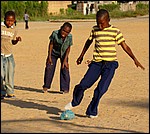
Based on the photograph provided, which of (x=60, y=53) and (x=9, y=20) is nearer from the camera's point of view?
(x=9, y=20)

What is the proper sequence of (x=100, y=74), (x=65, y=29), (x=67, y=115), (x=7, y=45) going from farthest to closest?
(x=65, y=29) < (x=7, y=45) < (x=100, y=74) < (x=67, y=115)

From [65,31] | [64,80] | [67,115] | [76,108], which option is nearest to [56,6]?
[64,80]

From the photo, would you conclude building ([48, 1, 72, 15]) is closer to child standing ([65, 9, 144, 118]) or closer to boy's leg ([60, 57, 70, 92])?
boy's leg ([60, 57, 70, 92])

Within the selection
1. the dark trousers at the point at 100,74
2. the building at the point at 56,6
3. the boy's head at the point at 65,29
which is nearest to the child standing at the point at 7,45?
the boy's head at the point at 65,29

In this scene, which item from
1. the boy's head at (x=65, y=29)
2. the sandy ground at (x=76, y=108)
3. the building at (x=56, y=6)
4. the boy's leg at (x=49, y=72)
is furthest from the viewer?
the building at (x=56, y=6)

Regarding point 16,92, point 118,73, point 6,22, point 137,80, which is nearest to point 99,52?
point 6,22

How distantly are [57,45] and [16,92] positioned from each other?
4.42 feet

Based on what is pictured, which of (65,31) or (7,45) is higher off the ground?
(65,31)

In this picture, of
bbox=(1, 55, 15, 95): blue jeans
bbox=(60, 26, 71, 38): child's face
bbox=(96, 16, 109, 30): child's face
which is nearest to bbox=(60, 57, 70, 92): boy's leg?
bbox=(60, 26, 71, 38): child's face

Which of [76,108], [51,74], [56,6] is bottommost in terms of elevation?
[56,6]

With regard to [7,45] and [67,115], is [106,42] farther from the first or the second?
[7,45]

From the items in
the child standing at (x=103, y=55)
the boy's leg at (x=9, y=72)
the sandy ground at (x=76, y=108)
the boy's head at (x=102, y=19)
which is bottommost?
the sandy ground at (x=76, y=108)

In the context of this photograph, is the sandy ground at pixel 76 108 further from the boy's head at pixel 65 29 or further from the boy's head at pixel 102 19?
the boy's head at pixel 102 19

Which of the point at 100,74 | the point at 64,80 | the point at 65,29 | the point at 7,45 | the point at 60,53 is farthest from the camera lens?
the point at 64,80
